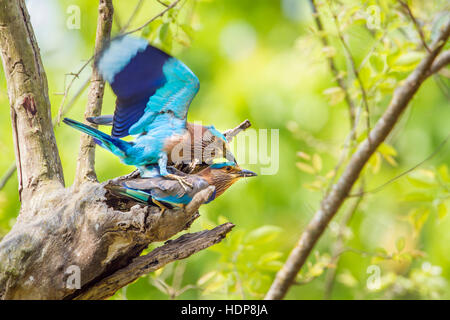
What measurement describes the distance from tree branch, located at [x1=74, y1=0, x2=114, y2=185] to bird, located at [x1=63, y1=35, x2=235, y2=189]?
0.72 feet

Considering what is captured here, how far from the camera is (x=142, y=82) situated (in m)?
1.88

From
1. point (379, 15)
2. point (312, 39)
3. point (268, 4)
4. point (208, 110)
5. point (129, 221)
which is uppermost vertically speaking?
point (268, 4)

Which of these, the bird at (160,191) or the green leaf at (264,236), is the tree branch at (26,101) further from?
the green leaf at (264,236)

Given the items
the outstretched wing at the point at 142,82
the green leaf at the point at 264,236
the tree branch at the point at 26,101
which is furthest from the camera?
the green leaf at the point at 264,236

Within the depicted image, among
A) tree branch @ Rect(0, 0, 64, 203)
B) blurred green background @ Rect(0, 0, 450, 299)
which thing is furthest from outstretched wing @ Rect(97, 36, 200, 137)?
blurred green background @ Rect(0, 0, 450, 299)

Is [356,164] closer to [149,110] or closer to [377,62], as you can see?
[377,62]

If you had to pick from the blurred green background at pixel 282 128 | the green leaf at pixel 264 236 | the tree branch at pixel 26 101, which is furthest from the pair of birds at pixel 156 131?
the blurred green background at pixel 282 128

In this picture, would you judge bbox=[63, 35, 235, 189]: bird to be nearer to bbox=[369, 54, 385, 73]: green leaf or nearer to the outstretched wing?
the outstretched wing

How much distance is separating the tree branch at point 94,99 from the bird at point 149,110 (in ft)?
0.72

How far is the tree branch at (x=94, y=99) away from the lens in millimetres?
2049

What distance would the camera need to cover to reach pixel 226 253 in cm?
275

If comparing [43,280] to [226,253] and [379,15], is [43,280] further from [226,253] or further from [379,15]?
[379,15]

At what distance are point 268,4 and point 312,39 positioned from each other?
12.1 ft
